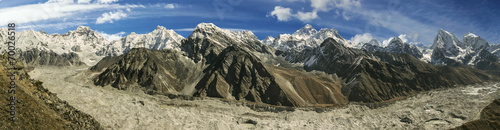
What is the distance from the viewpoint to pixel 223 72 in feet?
472

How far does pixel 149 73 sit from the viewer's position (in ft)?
471

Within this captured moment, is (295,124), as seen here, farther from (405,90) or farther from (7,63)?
(405,90)

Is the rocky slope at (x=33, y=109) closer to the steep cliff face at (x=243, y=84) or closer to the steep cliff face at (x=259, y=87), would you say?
the steep cliff face at (x=243, y=84)

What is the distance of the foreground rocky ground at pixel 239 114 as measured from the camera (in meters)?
78.2

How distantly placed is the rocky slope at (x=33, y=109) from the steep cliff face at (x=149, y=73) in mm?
91546

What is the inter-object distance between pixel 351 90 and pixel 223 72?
7447 centimetres

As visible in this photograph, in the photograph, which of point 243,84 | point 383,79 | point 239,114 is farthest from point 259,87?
point 383,79

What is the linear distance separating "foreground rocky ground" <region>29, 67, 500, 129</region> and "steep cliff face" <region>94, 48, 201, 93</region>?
887cm

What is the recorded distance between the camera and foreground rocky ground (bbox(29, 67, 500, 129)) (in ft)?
257

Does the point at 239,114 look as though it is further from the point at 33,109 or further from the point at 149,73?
the point at 33,109

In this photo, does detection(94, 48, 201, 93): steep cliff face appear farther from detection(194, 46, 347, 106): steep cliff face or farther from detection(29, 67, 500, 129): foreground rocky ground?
detection(194, 46, 347, 106): steep cliff face

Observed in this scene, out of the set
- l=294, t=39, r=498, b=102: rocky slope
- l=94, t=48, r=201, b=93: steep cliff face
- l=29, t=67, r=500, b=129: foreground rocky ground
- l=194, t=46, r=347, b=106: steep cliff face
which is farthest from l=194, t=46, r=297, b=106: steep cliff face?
l=294, t=39, r=498, b=102: rocky slope

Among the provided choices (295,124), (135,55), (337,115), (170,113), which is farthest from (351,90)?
(135,55)

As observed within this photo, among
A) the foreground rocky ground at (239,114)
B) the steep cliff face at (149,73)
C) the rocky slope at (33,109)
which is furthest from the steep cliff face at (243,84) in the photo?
the rocky slope at (33,109)
